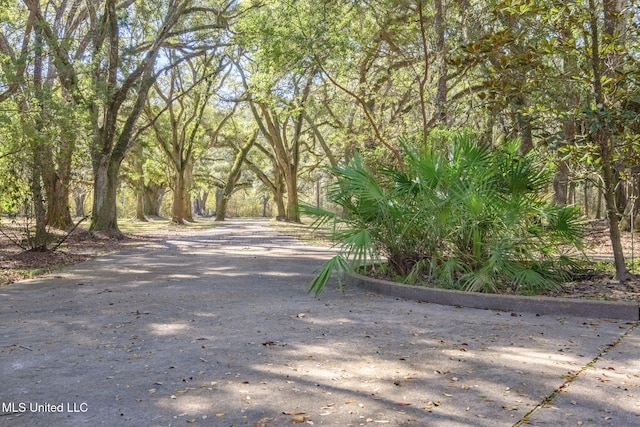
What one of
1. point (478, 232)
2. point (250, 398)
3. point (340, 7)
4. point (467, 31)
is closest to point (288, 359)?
point (250, 398)

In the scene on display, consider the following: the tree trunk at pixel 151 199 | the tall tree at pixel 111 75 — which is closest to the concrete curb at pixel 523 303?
the tall tree at pixel 111 75

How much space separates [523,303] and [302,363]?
3284mm

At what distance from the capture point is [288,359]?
170 inches

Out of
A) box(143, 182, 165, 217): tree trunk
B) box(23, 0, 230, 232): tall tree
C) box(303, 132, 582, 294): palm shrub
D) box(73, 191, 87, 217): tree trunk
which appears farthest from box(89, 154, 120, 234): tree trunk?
box(73, 191, 87, 217): tree trunk

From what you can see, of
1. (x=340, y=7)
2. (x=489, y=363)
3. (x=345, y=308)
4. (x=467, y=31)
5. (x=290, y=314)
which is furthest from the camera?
(x=340, y=7)

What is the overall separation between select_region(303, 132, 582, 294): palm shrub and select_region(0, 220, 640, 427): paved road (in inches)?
30.9

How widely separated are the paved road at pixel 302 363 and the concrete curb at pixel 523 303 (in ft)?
0.63

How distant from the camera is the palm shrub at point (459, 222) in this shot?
7.18 metres

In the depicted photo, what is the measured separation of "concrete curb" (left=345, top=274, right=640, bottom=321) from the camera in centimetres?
598

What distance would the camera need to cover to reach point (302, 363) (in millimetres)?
4207

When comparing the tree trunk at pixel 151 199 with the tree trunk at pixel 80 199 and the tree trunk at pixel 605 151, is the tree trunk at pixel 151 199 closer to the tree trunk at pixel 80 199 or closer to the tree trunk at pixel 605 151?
the tree trunk at pixel 80 199

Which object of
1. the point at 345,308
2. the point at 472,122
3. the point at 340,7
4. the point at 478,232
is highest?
the point at 340,7

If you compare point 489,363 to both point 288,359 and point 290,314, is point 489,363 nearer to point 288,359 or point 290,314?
point 288,359

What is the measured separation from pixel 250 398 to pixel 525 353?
2.35 metres
